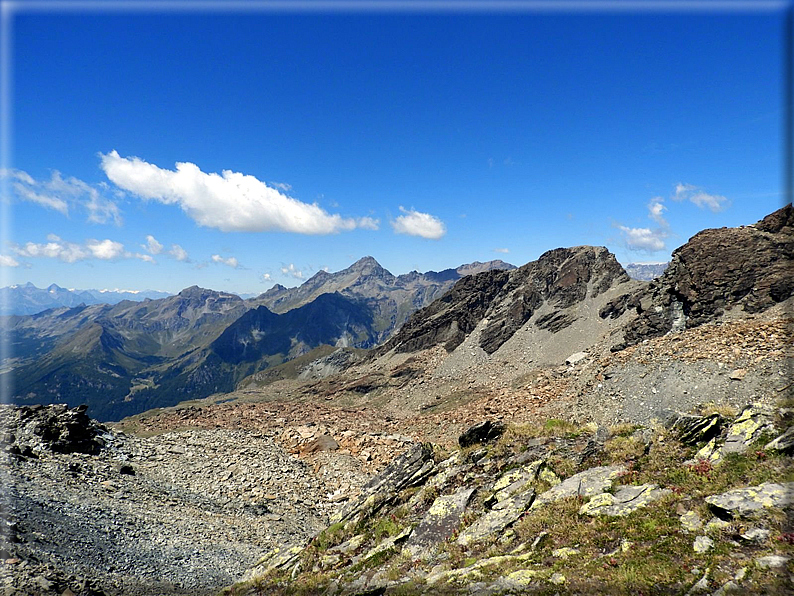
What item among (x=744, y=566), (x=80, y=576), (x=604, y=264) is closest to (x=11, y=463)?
(x=80, y=576)

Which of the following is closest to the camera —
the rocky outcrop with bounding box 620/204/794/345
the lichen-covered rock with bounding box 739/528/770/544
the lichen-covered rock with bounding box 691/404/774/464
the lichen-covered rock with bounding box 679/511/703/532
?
the lichen-covered rock with bounding box 739/528/770/544

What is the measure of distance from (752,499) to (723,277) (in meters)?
68.9

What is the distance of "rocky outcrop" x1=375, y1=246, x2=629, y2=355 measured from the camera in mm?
100250

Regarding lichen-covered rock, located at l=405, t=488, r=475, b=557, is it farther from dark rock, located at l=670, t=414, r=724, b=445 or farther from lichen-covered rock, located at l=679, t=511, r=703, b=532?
dark rock, located at l=670, t=414, r=724, b=445

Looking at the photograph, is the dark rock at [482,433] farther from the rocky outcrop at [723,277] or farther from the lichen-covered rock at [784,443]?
the rocky outcrop at [723,277]

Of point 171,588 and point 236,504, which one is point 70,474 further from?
point 171,588

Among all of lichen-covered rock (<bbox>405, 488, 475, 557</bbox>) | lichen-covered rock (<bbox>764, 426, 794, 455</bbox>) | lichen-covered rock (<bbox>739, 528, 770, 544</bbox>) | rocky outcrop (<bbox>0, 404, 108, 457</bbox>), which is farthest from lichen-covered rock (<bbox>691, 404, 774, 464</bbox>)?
rocky outcrop (<bbox>0, 404, 108, 457</bbox>)

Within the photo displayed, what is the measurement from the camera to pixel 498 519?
12766mm

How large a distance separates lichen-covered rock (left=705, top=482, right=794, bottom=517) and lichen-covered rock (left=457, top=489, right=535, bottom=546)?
5326 mm

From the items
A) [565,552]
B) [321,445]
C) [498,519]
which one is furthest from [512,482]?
[321,445]

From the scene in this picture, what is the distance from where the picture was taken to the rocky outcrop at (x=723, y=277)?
2219 inches

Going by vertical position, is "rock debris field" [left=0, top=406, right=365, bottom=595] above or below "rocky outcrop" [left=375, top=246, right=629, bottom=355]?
below

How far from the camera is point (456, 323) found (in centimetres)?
12075

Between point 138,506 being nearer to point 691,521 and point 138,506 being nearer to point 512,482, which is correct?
point 512,482
